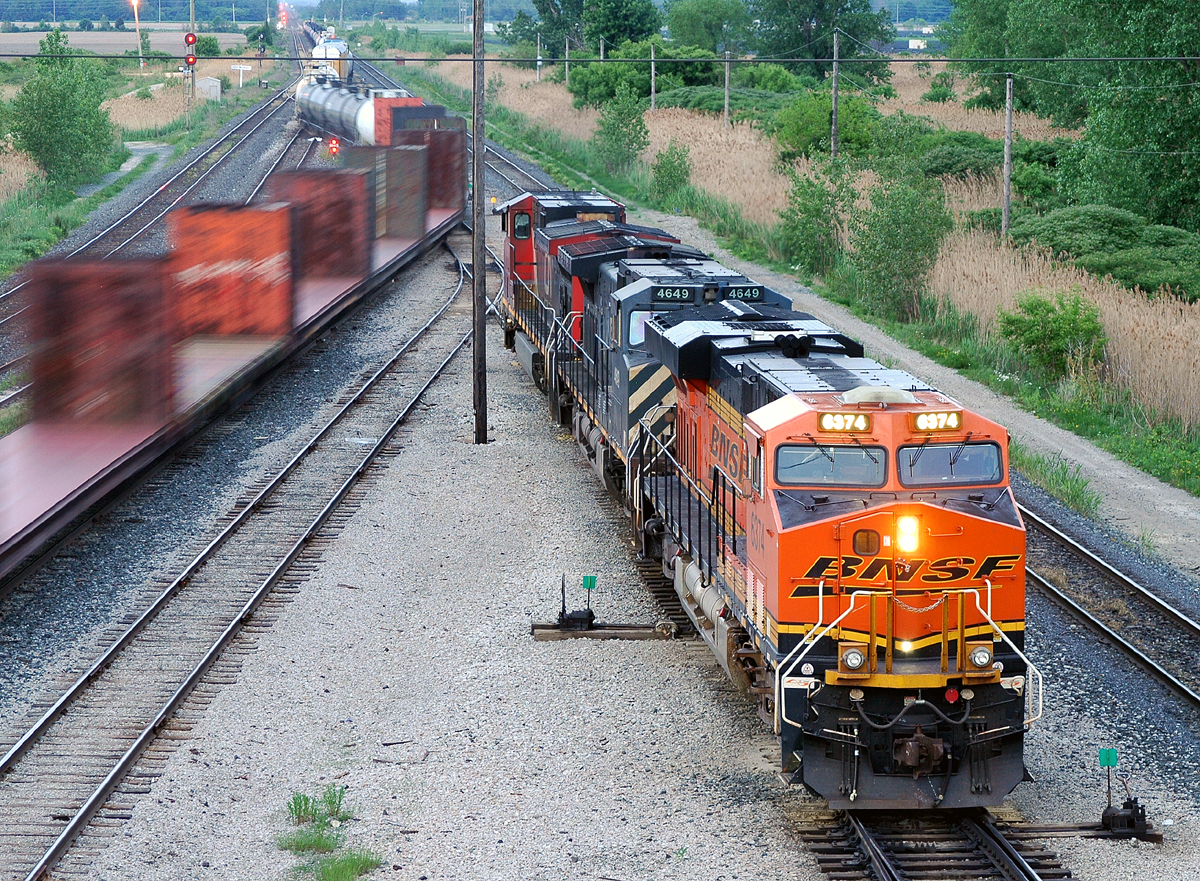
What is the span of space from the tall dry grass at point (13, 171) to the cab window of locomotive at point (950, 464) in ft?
136

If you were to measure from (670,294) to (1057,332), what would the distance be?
11.6 meters

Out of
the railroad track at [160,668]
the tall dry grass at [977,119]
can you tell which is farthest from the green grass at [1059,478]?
the tall dry grass at [977,119]

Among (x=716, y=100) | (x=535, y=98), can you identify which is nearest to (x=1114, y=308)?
(x=716, y=100)

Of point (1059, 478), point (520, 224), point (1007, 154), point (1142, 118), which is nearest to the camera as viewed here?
point (1059, 478)

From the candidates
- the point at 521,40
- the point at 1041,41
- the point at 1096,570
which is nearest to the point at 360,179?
the point at 1096,570

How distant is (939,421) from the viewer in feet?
32.4

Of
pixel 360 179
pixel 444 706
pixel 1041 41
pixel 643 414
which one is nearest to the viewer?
pixel 444 706

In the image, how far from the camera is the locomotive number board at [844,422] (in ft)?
32.5

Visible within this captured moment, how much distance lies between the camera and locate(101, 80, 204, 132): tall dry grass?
2773 inches

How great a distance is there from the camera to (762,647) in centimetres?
1047

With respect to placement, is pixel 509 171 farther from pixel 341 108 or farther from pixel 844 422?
pixel 844 422

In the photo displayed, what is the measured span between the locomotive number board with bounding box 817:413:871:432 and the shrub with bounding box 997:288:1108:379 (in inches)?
631

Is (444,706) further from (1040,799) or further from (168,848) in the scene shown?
(1040,799)

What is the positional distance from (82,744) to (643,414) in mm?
7366
